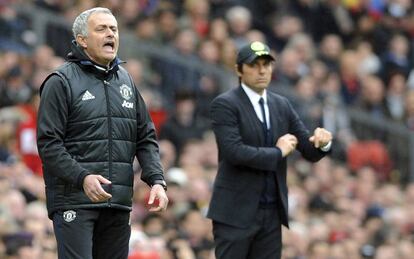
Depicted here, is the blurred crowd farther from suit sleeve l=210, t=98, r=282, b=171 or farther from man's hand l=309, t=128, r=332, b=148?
man's hand l=309, t=128, r=332, b=148

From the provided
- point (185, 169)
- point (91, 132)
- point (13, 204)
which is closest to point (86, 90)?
point (91, 132)

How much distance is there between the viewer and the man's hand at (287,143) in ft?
32.5

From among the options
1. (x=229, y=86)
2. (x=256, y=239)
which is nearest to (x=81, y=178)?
(x=256, y=239)

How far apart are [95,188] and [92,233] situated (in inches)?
18.5

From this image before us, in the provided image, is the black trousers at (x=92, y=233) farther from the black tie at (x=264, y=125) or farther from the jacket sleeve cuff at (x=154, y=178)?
the black tie at (x=264, y=125)

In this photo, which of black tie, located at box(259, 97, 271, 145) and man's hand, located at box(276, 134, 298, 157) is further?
black tie, located at box(259, 97, 271, 145)

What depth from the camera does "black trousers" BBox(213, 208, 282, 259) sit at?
9.98 m

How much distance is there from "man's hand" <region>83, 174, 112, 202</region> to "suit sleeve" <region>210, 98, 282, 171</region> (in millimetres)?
1692

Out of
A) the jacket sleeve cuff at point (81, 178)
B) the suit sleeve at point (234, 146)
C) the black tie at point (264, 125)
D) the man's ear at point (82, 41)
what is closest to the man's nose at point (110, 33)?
the man's ear at point (82, 41)

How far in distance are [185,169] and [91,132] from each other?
7.36 m

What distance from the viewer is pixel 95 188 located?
8.34 m

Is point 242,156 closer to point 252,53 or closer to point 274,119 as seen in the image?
point 274,119

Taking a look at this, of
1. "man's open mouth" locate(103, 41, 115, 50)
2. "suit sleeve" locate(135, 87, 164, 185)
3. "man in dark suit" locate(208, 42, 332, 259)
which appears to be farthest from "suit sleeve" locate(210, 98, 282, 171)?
"man's open mouth" locate(103, 41, 115, 50)

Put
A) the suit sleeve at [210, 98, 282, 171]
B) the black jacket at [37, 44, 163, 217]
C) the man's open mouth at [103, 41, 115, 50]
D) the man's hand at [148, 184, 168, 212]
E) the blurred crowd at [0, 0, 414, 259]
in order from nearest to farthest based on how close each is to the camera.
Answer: the black jacket at [37, 44, 163, 217] → the man's hand at [148, 184, 168, 212] → the man's open mouth at [103, 41, 115, 50] → the suit sleeve at [210, 98, 282, 171] → the blurred crowd at [0, 0, 414, 259]
